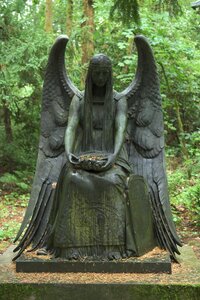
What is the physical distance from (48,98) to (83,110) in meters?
0.50

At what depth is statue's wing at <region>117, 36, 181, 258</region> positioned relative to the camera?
15.9ft

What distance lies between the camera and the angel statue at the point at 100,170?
4.35 meters

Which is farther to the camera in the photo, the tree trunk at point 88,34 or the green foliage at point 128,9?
the tree trunk at point 88,34

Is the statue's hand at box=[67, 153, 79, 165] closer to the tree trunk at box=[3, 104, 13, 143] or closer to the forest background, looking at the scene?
the forest background

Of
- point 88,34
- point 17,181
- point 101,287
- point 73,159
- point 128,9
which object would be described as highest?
point 88,34

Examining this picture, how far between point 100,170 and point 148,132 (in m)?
0.86

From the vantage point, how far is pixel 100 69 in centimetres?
457

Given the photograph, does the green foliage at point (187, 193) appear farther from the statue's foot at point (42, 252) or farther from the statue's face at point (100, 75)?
the statue's face at point (100, 75)

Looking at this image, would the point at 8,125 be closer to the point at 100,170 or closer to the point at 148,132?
the point at 148,132

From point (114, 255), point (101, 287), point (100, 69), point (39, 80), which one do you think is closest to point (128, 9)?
point (100, 69)

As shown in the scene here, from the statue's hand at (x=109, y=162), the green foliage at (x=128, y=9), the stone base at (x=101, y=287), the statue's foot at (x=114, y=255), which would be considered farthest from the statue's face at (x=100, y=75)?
the stone base at (x=101, y=287)

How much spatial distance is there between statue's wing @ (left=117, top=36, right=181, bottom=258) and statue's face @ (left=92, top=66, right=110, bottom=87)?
0.35 meters

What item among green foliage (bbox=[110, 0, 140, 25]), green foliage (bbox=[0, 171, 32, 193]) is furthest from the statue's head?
green foliage (bbox=[0, 171, 32, 193])

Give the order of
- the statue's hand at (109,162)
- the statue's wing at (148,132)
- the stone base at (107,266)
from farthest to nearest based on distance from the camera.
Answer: the statue's wing at (148,132)
the statue's hand at (109,162)
the stone base at (107,266)
